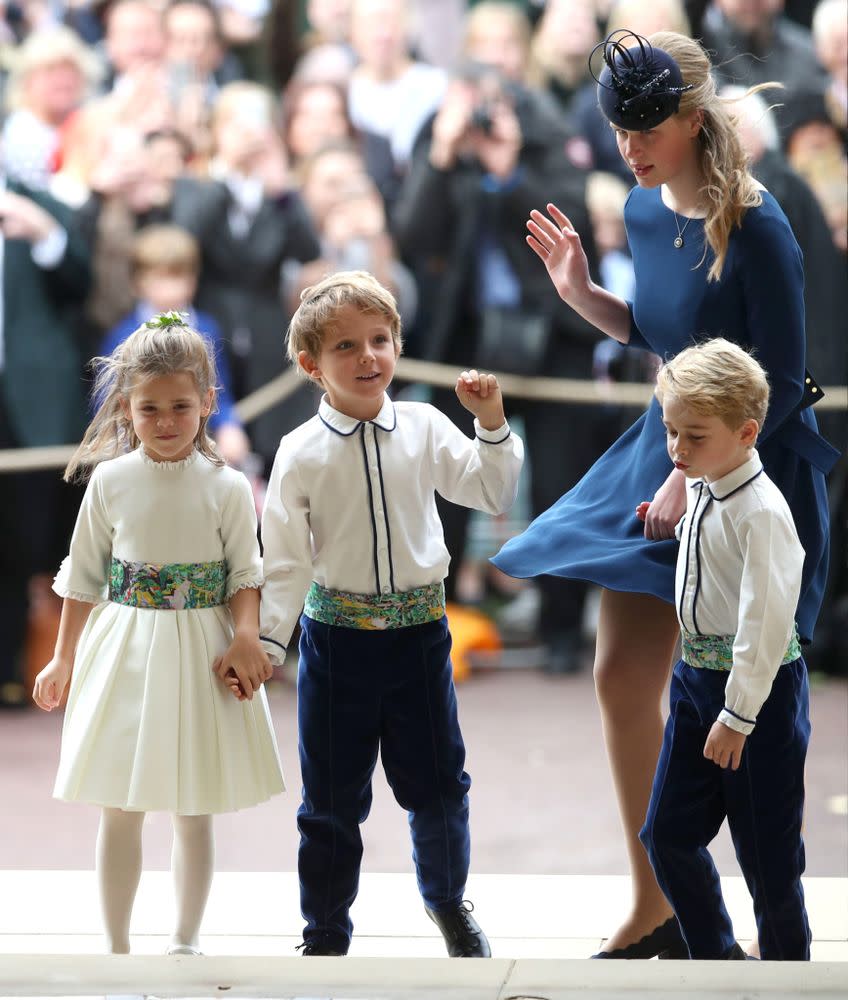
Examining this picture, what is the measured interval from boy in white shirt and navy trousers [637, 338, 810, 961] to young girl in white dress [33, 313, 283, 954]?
66 centimetres

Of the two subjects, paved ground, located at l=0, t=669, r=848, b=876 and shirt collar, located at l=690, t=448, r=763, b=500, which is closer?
shirt collar, located at l=690, t=448, r=763, b=500

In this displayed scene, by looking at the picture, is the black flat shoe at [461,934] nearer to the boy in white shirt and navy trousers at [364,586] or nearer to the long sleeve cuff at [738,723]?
the boy in white shirt and navy trousers at [364,586]

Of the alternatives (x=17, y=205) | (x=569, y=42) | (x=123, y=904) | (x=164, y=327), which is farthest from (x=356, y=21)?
(x=123, y=904)

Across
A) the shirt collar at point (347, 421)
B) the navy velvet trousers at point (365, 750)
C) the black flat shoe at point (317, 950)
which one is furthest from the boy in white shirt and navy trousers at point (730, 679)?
the black flat shoe at point (317, 950)

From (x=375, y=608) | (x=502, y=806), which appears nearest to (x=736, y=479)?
(x=375, y=608)

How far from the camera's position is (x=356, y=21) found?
5.85 m

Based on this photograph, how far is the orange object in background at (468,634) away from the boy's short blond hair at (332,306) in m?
3.38

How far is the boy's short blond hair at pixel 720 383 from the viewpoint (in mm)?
2195

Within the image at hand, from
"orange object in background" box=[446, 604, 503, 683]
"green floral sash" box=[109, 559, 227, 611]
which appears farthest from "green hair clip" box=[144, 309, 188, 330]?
"orange object in background" box=[446, 604, 503, 683]

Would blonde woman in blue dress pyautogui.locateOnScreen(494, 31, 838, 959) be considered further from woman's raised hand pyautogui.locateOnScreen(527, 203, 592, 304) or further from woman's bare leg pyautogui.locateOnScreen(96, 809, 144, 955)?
woman's bare leg pyautogui.locateOnScreen(96, 809, 144, 955)

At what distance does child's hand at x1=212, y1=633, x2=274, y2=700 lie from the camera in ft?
7.89

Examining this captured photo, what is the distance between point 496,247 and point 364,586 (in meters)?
3.45

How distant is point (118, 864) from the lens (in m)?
2.48

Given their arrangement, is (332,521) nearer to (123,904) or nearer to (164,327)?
(164,327)
